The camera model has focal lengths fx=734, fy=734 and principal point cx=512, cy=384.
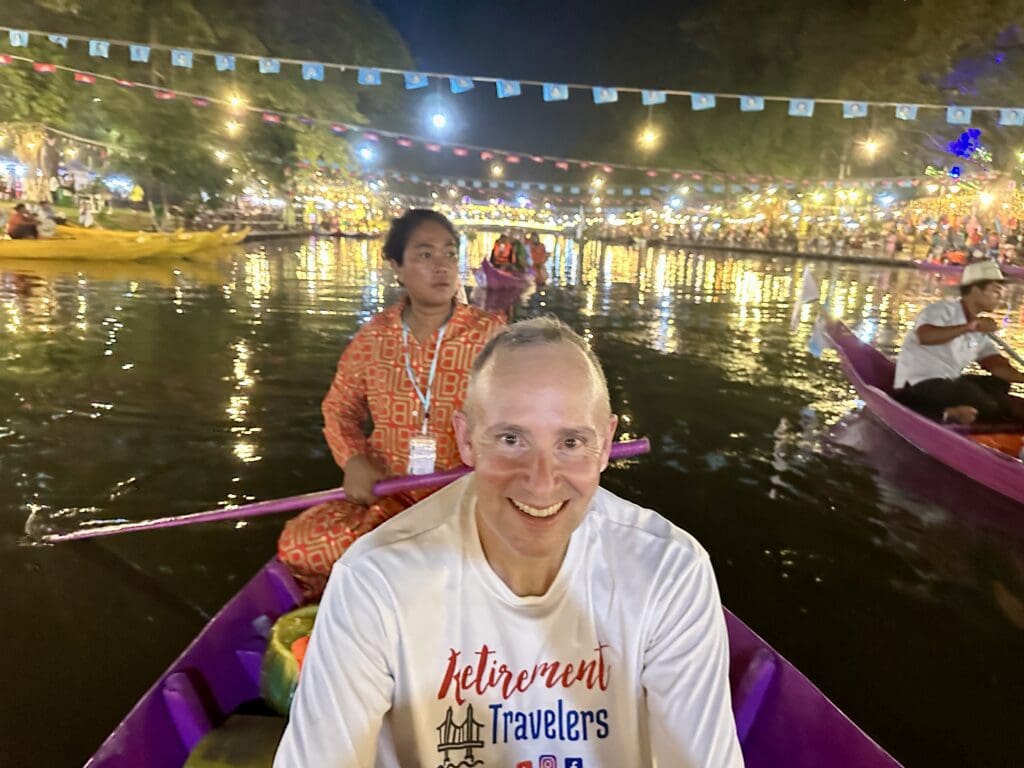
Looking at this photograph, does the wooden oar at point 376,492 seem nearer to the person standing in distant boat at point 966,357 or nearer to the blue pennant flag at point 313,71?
the person standing in distant boat at point 966,357

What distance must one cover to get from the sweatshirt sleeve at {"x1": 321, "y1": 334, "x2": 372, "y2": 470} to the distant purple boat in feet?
89.9

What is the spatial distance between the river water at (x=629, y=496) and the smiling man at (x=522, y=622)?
93.3 inches

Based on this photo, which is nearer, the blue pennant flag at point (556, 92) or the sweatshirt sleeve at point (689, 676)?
the sweatshirt sleeve at point (689, 676)

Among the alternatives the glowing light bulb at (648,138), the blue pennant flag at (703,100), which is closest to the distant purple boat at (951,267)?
the glowing light bulb at (648,138)

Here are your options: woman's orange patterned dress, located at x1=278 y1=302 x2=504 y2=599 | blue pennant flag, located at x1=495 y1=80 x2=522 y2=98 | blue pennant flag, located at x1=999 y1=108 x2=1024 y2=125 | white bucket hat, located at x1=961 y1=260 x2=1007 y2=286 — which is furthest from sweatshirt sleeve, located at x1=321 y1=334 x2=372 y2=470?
blue pennant flag, located at x1=999 y1=108 x2=1024 y2=125

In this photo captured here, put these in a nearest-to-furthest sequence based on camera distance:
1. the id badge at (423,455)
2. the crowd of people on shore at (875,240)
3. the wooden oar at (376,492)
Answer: the wooden oar at (376,492) < the id badge at (423,455) < the crowd of people on shore at (875,240)

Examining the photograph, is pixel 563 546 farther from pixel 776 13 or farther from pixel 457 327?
pixel 776 13

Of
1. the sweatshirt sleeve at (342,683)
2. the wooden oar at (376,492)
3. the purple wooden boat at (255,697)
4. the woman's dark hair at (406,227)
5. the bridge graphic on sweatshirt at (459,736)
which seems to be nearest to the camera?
the sweatshirt sleeve at (342,683)

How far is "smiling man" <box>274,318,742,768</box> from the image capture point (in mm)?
1538

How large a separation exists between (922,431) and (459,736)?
20.3ft

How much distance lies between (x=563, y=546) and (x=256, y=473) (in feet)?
16.4

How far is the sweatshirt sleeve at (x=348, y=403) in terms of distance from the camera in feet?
10.7

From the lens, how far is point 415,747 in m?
1.64

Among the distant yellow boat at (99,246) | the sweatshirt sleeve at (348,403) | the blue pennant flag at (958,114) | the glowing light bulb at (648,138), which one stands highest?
the glowing light bulb at (648,138)
